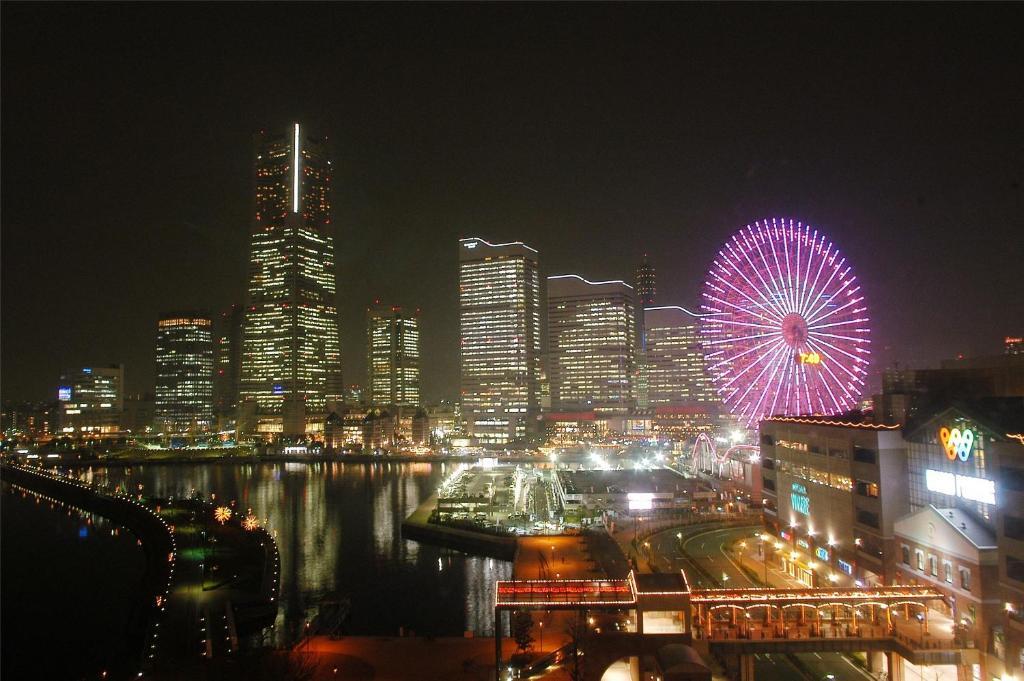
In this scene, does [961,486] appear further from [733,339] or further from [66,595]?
[66,595]

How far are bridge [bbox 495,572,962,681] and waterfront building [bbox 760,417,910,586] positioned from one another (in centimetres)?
311

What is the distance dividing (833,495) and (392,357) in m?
115

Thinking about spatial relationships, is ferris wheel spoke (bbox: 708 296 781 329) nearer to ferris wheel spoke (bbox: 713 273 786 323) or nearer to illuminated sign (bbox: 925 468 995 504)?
ferris wheel spoke (bbox: 713 273 786 323)

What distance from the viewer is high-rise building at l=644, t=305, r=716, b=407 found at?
310 feet

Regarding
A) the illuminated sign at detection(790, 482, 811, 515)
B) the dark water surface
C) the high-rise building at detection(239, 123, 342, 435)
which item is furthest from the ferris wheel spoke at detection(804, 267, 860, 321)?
the high-rise building at detection(239, 123, 342, 435)

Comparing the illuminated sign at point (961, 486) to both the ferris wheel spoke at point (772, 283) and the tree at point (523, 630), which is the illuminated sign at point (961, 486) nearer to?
the tree at point (523, 630)

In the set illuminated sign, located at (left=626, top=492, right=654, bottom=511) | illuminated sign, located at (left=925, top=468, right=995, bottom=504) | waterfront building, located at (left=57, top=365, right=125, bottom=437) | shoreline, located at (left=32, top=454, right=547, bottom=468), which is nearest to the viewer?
illuminated sign, located at (left=925, top=468, right=995, bottom=504)

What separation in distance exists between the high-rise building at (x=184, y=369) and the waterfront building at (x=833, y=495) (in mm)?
103821

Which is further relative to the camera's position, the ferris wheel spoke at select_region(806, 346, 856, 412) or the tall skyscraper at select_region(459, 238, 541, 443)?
the tall skyscraper at select_region(459, 238, 541, 443)

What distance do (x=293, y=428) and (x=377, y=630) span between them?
3357 inches

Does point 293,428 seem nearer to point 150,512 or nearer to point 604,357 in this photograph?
point 604,357

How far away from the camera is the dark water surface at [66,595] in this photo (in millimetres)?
17969

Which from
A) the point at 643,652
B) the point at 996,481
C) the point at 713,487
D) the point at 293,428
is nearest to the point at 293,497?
the point at 713,487

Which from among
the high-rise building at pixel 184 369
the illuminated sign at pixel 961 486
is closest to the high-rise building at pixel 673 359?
the high-rise building at pixel 184 369
